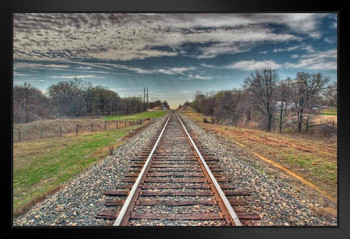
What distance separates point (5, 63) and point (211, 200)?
10.3 ft

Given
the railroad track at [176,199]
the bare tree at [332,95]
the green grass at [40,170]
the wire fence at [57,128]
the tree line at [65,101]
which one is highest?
the tree line at [65,101]

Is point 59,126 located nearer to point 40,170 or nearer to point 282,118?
point 40,170

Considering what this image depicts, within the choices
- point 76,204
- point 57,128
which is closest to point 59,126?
point 57,128

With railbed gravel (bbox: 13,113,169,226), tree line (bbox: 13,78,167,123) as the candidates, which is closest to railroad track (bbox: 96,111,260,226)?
railbed gravel (bbox: 13,113,169,226)

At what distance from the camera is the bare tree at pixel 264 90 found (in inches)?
525

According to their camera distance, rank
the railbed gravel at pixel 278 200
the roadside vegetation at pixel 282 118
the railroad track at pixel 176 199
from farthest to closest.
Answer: the roadside vegetation at pixel 282 118 < the railbed gravel at pixel 278 200 < the railroad track at pixel 176 199

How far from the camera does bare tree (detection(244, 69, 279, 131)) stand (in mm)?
13328

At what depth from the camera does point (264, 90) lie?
47.6 ft

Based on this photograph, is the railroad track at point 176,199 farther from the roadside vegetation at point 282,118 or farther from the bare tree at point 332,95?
the roadside vegetation at point 282,118

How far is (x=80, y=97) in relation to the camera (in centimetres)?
1416
